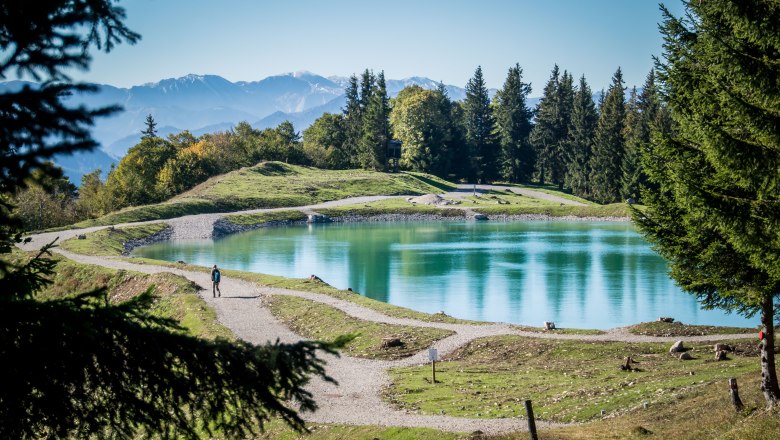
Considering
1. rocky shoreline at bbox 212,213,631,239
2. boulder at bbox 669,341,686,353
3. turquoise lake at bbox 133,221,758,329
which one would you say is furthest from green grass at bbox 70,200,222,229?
boulder at bbox 669,341,686,353

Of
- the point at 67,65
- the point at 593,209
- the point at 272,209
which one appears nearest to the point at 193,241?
the point at 272,209

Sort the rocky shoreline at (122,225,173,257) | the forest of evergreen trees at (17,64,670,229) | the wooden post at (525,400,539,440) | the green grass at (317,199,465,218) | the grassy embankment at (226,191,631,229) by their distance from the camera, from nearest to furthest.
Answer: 1. the wooden post at (525,400,539,440)
2. the rocky shoreline at (122,225,173,257)
3. the grassy embankment at (226,191,631,229)
4. the green grass at (317,199,465,218)
5. the forest of evergreen trees at (17,64,670,229)

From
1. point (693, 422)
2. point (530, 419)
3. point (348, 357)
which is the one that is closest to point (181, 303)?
point (348, 357)

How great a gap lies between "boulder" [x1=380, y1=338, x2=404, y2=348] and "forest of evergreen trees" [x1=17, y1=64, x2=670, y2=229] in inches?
2720

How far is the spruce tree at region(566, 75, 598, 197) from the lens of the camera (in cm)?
10738

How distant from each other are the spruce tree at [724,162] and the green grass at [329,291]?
501 inches

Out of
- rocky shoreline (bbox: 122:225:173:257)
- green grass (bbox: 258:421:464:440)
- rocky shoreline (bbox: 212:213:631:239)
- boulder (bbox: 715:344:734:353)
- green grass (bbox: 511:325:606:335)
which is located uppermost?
rocky shoreline (bbox: 212:213:631:239)

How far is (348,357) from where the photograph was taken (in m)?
26.1

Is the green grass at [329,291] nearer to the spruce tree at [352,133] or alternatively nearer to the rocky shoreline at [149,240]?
the rocky shoreline at [149,240]

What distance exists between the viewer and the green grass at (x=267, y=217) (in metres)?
81.0

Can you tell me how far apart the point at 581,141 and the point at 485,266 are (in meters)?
61.9

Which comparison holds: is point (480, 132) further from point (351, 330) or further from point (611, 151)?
point (351, 330)

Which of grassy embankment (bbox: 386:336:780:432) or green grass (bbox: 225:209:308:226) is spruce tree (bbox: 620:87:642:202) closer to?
green grass (bbox: 225:209:308:226)

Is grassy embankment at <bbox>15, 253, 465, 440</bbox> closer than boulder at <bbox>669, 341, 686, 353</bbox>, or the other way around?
grassy embankment at <bbox>15, 253, 465, 440</bbox>
